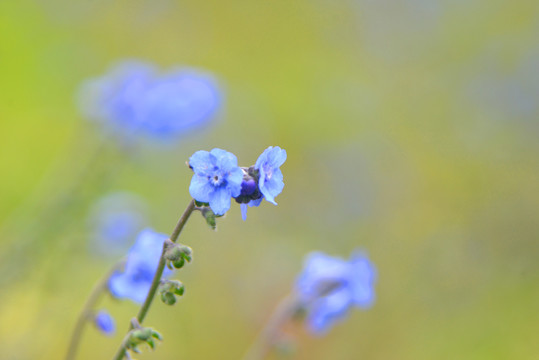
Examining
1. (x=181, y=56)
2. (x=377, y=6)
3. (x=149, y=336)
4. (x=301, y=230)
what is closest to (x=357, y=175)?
(x=301, y=230)

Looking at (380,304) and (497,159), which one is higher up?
(497,159)

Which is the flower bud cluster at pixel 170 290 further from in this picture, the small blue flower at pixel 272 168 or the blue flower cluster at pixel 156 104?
the blue flower cluster at pixel 156 104

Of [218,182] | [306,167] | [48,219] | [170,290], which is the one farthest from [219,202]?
[306,167]

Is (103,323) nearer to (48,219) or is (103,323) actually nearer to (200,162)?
(200,162)

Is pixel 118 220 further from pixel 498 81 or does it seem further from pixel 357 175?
pixel 498 81

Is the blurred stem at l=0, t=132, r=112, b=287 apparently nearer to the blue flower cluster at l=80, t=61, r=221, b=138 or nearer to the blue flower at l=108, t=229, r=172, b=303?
the blue flower cluster at l=80, t=61, r=221, b=138

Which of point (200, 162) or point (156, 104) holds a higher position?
point (156, 104)

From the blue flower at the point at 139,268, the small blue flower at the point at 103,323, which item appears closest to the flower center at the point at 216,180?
the blue flower at the point at 139,268

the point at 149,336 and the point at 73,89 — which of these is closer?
the point at 149,336
